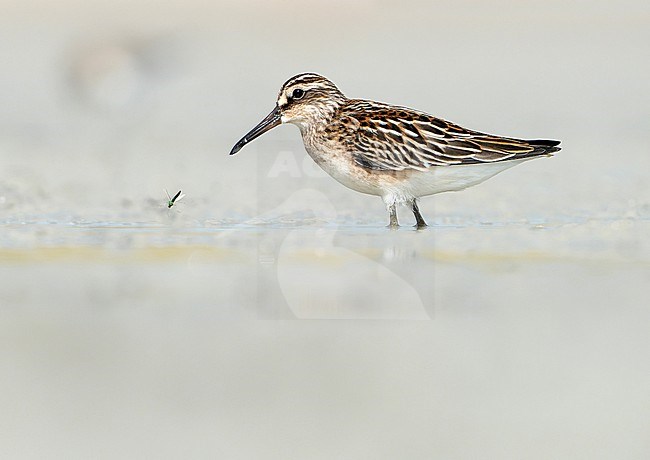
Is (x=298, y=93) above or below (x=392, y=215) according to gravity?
above

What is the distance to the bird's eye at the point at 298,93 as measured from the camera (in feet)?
33.4

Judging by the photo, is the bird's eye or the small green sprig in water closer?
the small green sprig in water

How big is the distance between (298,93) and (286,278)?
9.85 feet

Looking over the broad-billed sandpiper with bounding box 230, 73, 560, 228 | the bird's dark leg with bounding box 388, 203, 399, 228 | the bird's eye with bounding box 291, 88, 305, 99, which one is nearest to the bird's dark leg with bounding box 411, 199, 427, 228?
the broad-billed sandpiper with bounding box 230, 73, 560, 228

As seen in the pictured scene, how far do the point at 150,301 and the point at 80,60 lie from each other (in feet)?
32.1

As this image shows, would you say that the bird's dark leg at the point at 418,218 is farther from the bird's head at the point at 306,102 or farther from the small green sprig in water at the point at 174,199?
the small green sprig in water at the point at 174,199

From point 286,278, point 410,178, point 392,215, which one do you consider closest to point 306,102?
point 410,178

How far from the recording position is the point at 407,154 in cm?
962

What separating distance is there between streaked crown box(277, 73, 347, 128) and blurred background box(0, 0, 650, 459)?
728mm

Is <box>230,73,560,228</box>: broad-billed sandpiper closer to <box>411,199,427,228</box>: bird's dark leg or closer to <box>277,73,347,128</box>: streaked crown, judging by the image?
<box>411,199,427,228</box>: bird's dark leg

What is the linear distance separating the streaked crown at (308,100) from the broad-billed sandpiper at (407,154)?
16 cm

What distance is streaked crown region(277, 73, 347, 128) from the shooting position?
1006 cm

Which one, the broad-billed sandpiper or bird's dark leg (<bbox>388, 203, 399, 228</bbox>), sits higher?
the broad-billed sandpiper

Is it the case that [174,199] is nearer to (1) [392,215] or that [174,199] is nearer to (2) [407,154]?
(1) [392,215]
